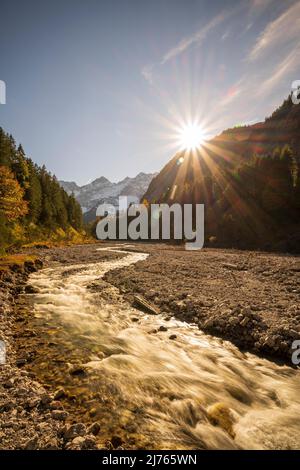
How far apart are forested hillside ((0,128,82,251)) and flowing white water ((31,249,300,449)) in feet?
98.6

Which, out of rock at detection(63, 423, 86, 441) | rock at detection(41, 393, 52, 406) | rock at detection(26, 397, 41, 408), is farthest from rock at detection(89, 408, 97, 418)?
rock at detection(26, 397, 41, 408)

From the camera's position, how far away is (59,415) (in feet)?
16.1

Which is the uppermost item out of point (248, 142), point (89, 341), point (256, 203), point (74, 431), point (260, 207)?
point (248, 142)

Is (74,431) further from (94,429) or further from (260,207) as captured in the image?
(260,207)

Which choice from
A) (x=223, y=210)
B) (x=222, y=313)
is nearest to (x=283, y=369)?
(x=222, y=313)

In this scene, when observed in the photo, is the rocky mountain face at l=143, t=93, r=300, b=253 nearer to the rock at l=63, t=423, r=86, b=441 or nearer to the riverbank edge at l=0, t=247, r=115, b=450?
the riverbank edge at l=0, t=247, r=115, b=450

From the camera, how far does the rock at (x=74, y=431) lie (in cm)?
443

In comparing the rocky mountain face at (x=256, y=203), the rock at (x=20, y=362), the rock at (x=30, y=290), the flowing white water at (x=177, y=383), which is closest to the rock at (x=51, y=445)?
the flowing white water at (x=177, y=383)

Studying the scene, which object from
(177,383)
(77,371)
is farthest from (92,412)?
(177,383)

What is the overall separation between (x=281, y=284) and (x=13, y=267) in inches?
738

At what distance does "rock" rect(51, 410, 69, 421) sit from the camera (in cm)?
487

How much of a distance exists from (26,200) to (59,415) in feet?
203

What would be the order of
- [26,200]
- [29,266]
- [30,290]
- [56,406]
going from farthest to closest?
[26,200]
[29,266]
[30,290]
[56,406]
